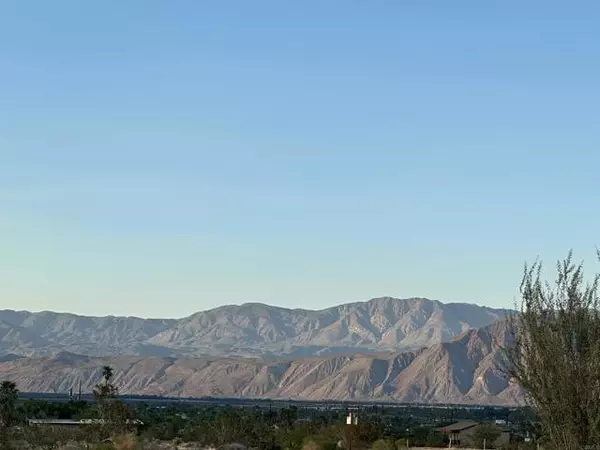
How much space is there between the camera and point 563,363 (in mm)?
22516

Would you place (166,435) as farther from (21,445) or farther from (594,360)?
(594,360)

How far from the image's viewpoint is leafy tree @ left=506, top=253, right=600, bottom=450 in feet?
73.2

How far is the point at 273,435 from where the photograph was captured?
3036 inches

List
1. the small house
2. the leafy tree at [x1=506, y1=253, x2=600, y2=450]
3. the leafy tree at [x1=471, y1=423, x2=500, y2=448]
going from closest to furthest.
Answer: the leafy tree at [x1=506, y1=253, x2=600, y2=450], the leafy tree at [x1=471, y1=423, x2=500, y2=448], the small house

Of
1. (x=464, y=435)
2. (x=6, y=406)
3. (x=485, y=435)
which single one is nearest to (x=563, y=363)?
(x=6, y=406)

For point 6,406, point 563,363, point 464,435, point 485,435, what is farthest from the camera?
point 464,435

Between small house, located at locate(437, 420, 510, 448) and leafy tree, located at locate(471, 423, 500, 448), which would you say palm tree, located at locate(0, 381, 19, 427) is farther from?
leafy tree, located at locate(471, 423, 500, 448)

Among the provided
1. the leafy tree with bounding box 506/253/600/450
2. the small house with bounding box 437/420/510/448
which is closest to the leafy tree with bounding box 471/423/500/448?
the small house with bounding box 437/420/510/448

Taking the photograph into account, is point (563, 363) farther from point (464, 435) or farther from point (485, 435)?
point (464, 435)

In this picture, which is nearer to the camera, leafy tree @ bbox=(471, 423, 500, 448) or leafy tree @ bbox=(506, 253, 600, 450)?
leafy tree @ bbox=(506, 253, 600, 450)

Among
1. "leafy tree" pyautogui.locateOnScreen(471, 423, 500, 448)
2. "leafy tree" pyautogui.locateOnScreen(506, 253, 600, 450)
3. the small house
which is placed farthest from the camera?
the small house

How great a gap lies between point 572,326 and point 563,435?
233 cm

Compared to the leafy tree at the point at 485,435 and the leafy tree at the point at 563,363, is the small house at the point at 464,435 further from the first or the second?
the leafy tree at the point at 563,363

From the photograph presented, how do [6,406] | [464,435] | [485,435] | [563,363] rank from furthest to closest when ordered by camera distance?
[464,435], [485,435], [6,406], [563,363]
